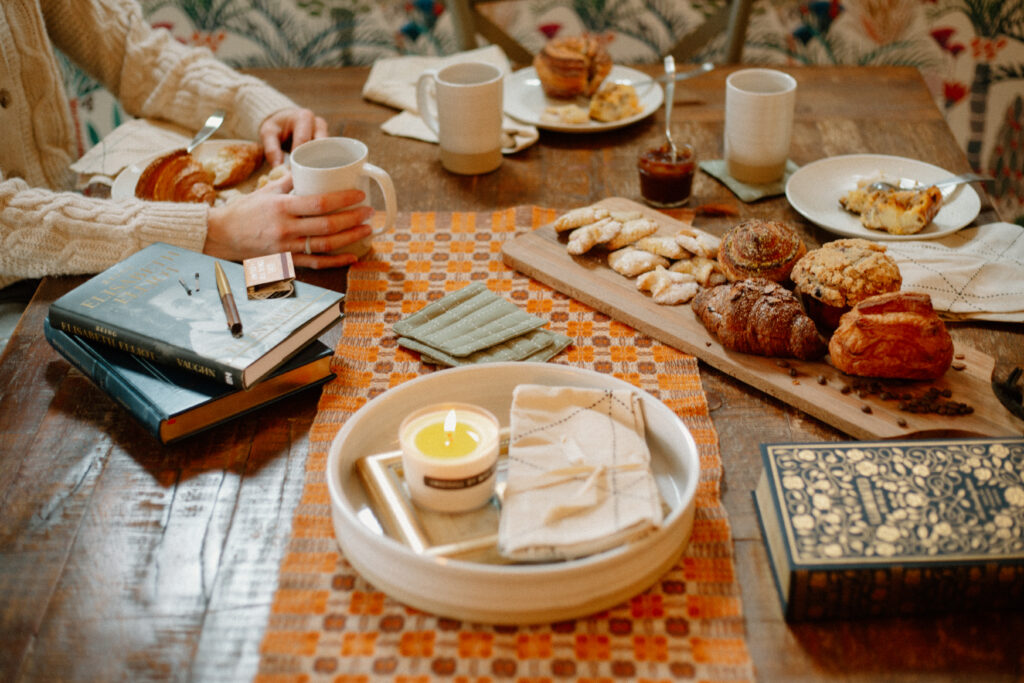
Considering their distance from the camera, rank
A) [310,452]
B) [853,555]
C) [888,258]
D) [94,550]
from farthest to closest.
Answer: [888,258]
[310,452]
[94,550]
[853,555]

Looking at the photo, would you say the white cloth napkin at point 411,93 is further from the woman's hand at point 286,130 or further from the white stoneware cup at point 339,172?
the white stoneware cup at point 339,172

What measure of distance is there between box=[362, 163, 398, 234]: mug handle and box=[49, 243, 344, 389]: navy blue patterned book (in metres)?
0.27

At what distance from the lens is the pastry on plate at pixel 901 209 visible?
132 centimetres

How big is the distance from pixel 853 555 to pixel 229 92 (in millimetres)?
1509

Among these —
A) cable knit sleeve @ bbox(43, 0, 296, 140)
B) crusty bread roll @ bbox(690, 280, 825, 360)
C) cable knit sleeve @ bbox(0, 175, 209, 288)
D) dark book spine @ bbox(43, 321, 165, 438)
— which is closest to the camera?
dark book spine @ bbox(43, 321, 165, 438)

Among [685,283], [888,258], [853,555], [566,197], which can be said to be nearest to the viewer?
[853,555]

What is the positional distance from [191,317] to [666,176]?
797 mm

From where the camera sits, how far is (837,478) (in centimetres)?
81

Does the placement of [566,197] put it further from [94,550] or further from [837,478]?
[94,550]

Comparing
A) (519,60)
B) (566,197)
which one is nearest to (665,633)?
(566,197)

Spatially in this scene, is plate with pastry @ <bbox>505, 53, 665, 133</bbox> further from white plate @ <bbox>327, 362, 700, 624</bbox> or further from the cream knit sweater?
white plate @ <bbox>327, 362, 700, 624</bbox>

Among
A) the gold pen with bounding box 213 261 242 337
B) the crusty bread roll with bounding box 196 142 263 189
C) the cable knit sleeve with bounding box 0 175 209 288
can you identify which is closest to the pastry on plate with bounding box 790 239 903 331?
the gold pen with bounding box 213 261 242 337

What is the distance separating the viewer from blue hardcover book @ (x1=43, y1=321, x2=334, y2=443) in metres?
0.96

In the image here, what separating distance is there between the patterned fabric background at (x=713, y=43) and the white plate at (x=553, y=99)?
1.07 metres
